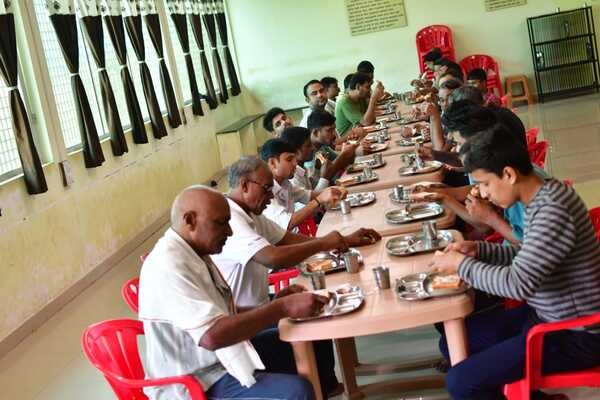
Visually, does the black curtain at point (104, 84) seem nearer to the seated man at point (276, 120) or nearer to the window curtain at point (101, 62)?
the window curtain at point (101, 62)

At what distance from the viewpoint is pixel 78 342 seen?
550 centimetres

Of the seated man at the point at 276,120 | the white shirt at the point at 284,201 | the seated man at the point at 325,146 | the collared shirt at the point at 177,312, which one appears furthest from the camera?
the seated man at the point at 276,120

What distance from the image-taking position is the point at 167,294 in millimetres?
2609

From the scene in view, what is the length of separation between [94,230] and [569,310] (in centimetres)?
508

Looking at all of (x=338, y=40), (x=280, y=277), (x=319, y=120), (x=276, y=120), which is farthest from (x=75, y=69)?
(x=338, y=40)

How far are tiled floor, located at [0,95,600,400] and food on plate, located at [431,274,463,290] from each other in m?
0.96

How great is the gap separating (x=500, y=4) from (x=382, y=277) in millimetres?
10273

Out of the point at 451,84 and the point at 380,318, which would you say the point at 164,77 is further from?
the point at 380,318

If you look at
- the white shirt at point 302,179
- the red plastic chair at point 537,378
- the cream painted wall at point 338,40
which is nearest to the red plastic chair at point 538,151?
the white shirt at point 302,179

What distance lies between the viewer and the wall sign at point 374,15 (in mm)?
12367

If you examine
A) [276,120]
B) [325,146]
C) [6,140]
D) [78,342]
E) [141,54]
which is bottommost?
[78,342]

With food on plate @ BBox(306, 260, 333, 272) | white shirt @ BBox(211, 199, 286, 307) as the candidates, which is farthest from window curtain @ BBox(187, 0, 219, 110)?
food on plate @ BBox(306, 260, 333, 272)

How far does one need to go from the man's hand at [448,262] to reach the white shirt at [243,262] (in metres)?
0.92

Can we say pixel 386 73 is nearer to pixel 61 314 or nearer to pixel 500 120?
pixel 61 314
